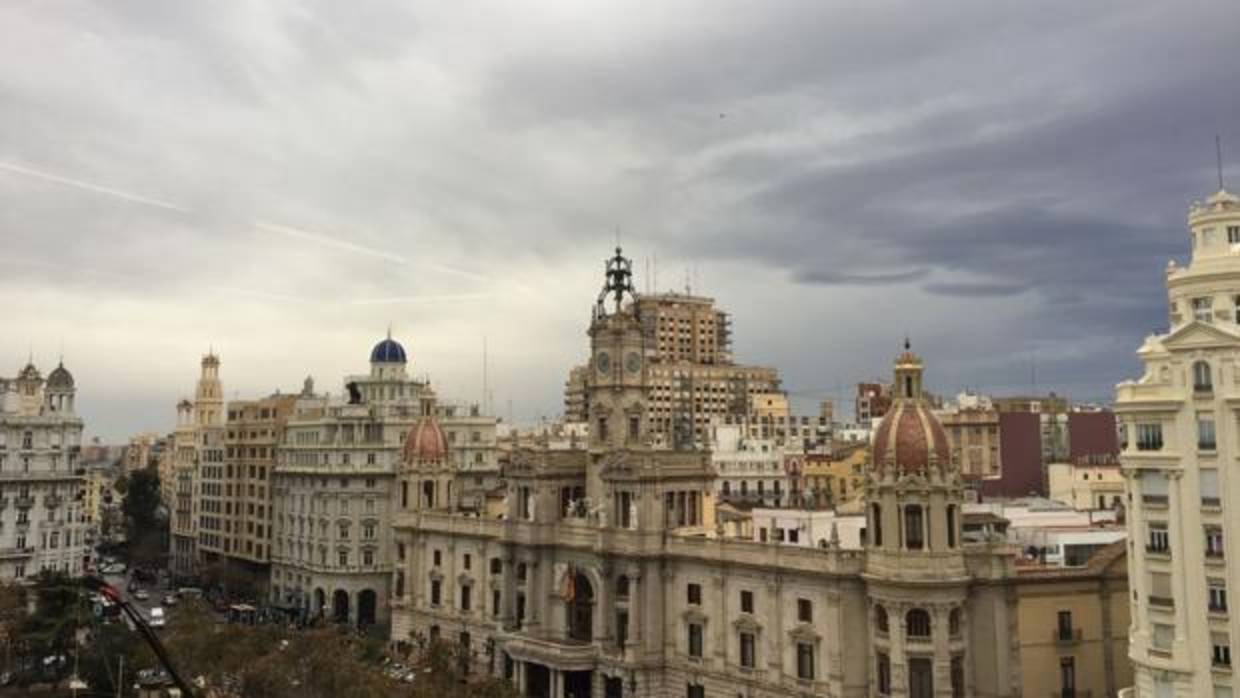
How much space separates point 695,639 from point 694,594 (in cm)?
275

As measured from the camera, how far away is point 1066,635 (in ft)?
191

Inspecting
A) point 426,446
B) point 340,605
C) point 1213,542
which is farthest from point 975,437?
point 1213,542

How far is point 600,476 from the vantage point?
256 feet

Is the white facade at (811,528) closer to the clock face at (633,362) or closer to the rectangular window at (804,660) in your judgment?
the rectangular window at (804,660)

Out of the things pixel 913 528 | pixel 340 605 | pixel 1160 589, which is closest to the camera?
pixel 1160 589

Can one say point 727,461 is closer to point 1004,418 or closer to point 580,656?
point 1004,418

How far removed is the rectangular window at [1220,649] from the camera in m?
45.6

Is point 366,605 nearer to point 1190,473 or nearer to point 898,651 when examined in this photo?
point 898,651

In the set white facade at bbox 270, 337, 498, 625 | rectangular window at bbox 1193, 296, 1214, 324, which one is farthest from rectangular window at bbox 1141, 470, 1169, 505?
white facade at bbox 270, 337, 498, 625

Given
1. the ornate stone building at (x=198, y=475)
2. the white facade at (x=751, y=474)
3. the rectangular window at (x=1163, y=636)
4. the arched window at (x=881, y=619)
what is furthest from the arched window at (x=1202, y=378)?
the ornate stone building at (x=198, y=475)

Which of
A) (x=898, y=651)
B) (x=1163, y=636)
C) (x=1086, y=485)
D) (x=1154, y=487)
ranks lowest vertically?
(x=898, y=651)

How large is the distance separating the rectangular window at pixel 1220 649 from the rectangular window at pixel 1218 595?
102cm

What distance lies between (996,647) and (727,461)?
233ft

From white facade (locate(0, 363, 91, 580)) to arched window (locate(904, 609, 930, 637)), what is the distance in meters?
69.9
